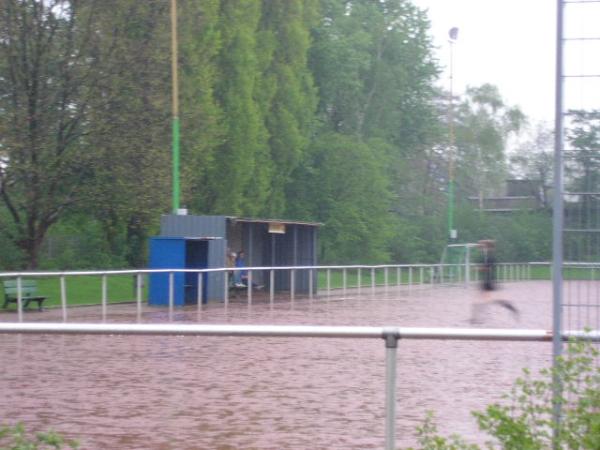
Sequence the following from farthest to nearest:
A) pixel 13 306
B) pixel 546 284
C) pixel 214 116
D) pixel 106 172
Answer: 1. pixel 546 284
2. pixel 214 116
3. pixel 106 172
4. pixel 13 306

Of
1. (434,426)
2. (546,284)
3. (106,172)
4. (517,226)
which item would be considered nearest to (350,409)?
(434,426)

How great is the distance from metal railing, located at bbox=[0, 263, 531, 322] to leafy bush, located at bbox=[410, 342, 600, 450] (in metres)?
13.3

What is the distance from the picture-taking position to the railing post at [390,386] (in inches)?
191

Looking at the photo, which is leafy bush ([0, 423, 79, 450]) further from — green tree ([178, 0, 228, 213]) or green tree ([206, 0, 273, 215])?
green tree ([206, 0, 273, 215])

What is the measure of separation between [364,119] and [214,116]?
22.9 metres

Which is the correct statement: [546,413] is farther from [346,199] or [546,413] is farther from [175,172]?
[346,199]

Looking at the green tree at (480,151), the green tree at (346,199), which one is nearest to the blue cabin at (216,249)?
the green tree at (346,199)

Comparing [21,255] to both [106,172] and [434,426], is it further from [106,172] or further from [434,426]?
[434,426]

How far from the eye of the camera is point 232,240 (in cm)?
3109

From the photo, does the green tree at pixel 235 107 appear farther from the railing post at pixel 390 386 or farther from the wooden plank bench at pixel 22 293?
the railing post at pixel 390 386

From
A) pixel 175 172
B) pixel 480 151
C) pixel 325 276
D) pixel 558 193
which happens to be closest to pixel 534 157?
pixel 480 151

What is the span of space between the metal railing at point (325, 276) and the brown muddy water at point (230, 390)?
12.4m

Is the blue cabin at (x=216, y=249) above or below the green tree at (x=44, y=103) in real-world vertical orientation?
below

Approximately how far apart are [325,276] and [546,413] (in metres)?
28.1
